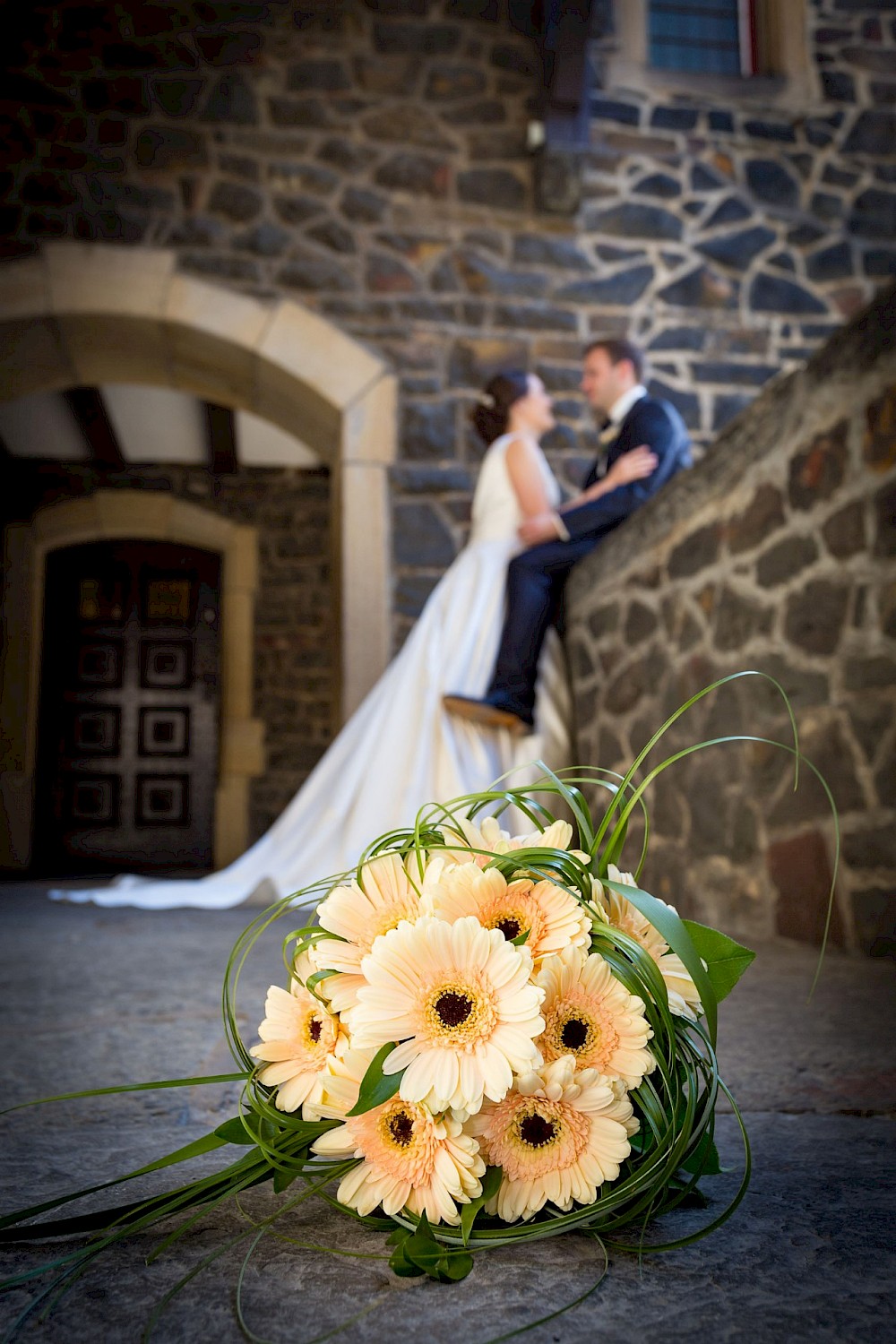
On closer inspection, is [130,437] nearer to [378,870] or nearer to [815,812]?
[815,812]

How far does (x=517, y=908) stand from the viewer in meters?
0.64

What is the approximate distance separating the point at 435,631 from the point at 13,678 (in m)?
4.27

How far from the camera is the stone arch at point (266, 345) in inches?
167

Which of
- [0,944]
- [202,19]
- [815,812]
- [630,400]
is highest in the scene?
[202,19]

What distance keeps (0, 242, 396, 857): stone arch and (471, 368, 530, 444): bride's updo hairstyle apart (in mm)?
449

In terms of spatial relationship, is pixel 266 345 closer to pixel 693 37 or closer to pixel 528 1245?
pixel 693 37

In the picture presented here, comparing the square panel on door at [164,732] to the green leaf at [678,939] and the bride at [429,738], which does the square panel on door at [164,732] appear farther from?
the green leaf at [678,939]

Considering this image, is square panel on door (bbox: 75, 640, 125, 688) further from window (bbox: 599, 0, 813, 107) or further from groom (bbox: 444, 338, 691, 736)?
window (bbox: 599, 0, 813, 107)

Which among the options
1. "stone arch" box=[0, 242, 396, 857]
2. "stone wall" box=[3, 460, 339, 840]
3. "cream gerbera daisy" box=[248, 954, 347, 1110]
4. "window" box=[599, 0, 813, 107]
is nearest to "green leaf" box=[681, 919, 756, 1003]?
"cream gerbera daisy" box=[248, 954, 347, 1110]

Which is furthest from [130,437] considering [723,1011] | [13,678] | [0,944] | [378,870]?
[378,870]

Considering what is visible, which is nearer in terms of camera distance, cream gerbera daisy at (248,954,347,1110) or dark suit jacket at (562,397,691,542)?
cream gerbera daisy at (248,954,347,1110)

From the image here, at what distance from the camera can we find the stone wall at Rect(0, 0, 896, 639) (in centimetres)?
436

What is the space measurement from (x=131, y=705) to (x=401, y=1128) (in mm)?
7348

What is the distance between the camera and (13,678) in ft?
22.3
